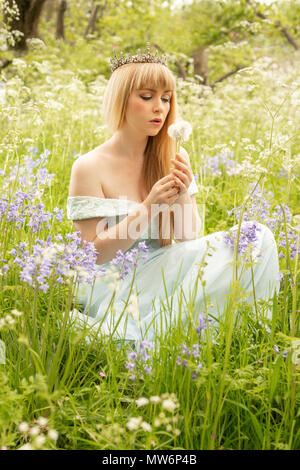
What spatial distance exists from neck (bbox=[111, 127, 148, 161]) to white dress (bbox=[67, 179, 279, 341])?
0.31m

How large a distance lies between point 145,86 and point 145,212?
68 centimetres

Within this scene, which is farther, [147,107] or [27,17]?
[27,17]

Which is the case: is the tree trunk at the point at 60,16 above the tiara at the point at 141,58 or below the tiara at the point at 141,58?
above

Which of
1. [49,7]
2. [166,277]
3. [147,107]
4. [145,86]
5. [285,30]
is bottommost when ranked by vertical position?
[166,277]

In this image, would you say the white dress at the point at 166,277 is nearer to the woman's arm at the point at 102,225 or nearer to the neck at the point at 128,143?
the woman's arm at the point at 102,225

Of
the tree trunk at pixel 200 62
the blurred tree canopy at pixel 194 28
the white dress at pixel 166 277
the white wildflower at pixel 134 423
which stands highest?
the blurred tree canopy at pixel 194 28

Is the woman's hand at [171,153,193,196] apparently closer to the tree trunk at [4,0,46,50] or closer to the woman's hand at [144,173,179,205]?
the woman's hand at [144,173,179,205]

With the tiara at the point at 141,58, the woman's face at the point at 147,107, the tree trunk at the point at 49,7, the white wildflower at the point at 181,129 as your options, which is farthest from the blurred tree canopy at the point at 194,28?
the white wildflower at the point at 181,129

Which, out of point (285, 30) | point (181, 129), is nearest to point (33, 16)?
point (285, 30)

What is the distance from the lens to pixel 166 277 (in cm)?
260

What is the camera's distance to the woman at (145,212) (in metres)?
2.37

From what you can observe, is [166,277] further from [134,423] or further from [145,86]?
[134,423]

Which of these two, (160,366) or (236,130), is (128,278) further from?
(236,130)

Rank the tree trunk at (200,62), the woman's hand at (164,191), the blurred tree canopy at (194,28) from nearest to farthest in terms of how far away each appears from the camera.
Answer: the woman's hand at (164,191), the blurred tree canopy at (194,28), the tree trunk at (200,62)
